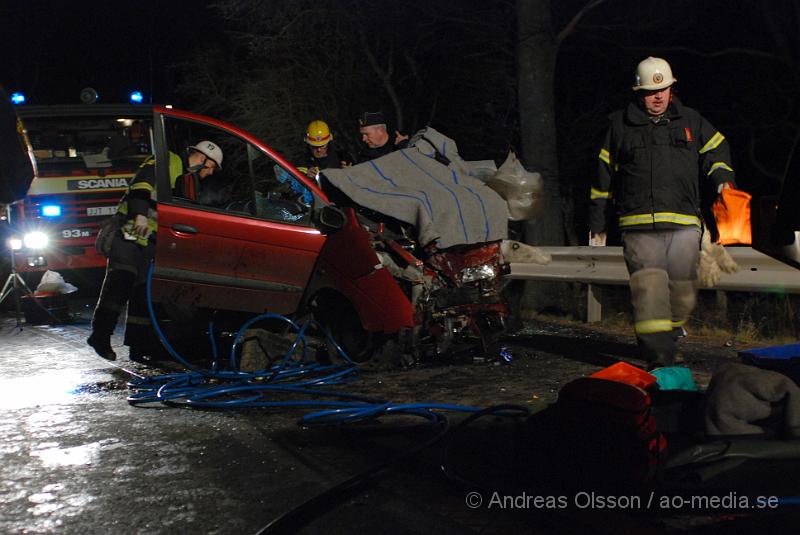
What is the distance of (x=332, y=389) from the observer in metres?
5.97

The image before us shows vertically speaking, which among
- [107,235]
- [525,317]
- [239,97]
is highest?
[239,97]

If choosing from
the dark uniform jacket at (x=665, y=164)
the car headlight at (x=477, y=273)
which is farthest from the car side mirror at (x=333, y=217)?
the dark uniform jacket at (x=665, y=164)

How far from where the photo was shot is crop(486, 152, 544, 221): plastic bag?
265 inches

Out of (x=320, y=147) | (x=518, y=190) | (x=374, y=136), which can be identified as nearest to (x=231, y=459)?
(x=518, y=190)

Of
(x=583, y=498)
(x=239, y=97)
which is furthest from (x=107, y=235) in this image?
(x=239, y=97)

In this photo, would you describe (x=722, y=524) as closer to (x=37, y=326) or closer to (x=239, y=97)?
(x=37, y=326)

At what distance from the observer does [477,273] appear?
6.46 meters

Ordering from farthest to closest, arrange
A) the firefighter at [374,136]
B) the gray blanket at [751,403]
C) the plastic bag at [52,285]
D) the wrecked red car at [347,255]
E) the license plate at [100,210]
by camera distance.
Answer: the license plate at [100,210] < the plastic bag at [52,285] < the firefighter at [374,136] < the wrecked red car at [347,255] < the gray blanket at [751,403]

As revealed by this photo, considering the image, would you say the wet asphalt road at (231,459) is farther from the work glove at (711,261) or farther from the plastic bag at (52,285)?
the plastic bag at (52,285)

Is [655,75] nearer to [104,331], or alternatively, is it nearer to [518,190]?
[518,190]

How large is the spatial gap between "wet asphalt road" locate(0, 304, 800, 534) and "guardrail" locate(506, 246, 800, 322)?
3.79 feet

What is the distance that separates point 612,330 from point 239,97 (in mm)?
13842

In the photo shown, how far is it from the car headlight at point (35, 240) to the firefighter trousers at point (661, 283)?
889cm

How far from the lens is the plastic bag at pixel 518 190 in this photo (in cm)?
672
